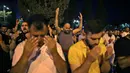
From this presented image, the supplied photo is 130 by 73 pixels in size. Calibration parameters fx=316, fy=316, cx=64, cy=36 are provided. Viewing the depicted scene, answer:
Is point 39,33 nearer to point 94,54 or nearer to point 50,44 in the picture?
point 50,44

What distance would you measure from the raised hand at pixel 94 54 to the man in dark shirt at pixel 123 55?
1.12 metres

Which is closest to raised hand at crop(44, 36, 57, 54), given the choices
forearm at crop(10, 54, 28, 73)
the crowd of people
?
the crowd of people

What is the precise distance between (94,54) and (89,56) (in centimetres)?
7

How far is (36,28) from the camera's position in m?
3.54

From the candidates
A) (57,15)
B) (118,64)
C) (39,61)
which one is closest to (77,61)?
(39,61)

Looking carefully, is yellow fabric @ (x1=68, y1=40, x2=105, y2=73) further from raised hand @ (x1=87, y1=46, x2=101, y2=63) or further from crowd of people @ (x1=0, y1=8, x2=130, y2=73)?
raised hand @ (x1=87, y1=46, x2=101, y2=63)

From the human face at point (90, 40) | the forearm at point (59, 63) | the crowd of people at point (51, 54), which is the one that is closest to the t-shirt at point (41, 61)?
the crowd of people at point (51, 54)

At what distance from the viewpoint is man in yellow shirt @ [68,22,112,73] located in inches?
137

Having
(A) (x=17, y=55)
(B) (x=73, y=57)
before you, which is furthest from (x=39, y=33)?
(B) (x=73, y=57)

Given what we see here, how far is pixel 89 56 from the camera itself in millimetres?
3482

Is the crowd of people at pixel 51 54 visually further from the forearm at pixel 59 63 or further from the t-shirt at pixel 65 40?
the t-shirt at pixel 65 40

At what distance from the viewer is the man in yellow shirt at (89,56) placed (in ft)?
11.4

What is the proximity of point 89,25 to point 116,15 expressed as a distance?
185ft

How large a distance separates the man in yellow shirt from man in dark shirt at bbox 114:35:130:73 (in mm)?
608
